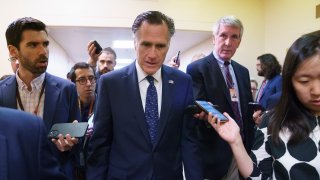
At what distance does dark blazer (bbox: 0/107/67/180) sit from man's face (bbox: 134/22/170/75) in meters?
0.86

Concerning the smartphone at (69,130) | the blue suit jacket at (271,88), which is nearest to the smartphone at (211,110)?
the smartphone at (69,130)

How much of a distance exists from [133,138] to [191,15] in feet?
15.6

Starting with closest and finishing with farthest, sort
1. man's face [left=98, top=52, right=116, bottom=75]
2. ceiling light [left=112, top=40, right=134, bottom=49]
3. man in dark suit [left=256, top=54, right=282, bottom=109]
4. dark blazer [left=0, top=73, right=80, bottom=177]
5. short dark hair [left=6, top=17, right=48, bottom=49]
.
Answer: dark blazer [left=0, top=73, right=80, bottom=177]
short dark hair [left=6, top=17, right=48, bottom=49]
man's face [left=98, top=52, right=116, bottom=75]
man in dark suit [left=256, top=54, right=282, bottom=109]
ceiling light [left=112, top=40, right=134, bottom=49]

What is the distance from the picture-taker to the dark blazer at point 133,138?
63.2 inches

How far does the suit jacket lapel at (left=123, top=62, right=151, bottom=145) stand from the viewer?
161 centimetres

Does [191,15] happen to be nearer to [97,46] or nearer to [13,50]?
[97,46]

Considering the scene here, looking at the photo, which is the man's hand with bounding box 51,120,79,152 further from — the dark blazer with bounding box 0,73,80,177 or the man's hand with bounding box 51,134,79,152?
the dark blazer with bounding box 0,73,80,177

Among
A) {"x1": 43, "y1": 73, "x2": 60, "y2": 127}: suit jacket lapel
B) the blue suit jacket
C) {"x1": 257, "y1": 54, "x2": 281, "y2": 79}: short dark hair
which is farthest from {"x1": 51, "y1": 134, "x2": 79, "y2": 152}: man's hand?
{"x1": 257, "y1": 54, "x2": 281, "y2": 79}: short dark hair

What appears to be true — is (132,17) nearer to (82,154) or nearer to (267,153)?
(82,154)

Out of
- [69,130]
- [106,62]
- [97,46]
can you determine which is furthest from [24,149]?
[106,62]

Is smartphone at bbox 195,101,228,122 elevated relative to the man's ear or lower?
lower

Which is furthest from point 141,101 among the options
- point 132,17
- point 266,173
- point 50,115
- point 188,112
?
point 132,17

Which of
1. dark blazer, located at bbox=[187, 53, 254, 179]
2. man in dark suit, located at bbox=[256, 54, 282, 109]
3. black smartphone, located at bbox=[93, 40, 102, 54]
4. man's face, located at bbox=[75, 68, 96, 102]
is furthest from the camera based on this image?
man in dark suit, located at bbox=[256, 54, 282, 109]

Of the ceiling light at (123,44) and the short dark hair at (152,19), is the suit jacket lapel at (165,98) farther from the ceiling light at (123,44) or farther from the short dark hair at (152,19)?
the ceiling light at (123,44)
